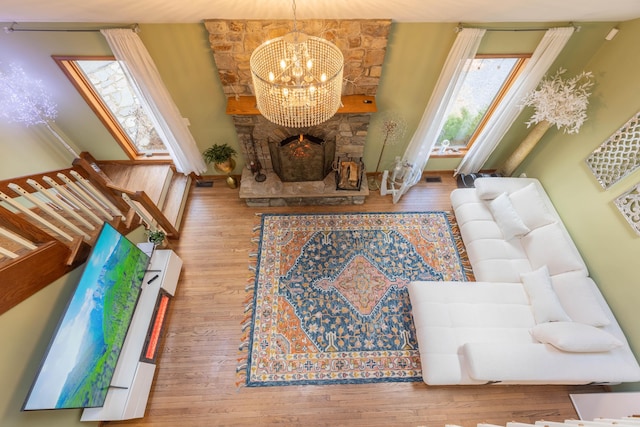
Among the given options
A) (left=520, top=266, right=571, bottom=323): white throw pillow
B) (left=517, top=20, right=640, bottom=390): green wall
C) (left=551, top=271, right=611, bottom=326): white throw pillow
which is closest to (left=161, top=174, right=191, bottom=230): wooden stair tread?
(left=520, top=266, right=571, bottom=323): white throw pillow

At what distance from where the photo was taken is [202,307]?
11.2 ft

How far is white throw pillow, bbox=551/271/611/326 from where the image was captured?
9.05 feet

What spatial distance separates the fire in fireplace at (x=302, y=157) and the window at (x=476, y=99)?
181 centimetres

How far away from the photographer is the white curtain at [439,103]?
3.08m

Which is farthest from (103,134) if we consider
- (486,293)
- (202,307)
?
(486,293)

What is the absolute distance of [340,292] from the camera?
354cm

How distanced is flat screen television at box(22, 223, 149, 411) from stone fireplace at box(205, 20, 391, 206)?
1774 mm

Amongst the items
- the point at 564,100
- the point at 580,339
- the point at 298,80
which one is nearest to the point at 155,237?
the point at 298,80

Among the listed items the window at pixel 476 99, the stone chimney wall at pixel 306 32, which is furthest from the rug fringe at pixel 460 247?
the stone chimney wall at pixel 306 32

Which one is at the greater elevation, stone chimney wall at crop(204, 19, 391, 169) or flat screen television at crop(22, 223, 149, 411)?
stone chimney wall at crop(204, 19, 391, 169)

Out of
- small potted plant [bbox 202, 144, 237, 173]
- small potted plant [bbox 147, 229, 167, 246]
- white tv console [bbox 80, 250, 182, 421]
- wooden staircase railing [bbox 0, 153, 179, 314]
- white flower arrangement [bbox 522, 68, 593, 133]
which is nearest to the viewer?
wooden staircase railing [bbox 0, 153, 179, 314]

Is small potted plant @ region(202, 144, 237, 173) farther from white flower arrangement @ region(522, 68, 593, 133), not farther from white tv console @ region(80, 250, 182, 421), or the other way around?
white flower arrangement @ region(522, 68, 593, 133)

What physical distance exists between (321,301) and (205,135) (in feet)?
9.12

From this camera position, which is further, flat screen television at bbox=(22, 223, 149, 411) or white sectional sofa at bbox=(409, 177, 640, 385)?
white sectional sofa at bbox=(409, 177, 640, 385)
